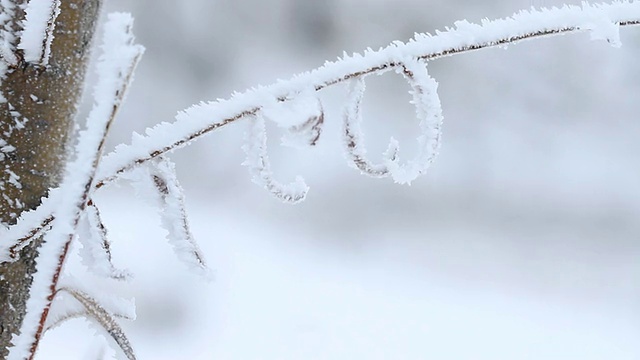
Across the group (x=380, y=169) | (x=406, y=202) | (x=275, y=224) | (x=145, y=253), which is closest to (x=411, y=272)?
(x=406, y=202)

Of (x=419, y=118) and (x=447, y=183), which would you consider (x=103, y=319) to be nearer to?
(x=419, y=118)

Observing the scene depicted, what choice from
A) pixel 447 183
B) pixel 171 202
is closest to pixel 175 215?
pixel 171 202

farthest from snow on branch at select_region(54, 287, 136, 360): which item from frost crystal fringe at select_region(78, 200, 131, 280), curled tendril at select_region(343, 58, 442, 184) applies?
curled tendril at select_region(343, 58, 442, 184)

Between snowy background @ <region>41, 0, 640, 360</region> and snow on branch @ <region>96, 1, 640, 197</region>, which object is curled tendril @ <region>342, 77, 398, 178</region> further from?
snowy background @ <region>41, 0, 640, 360</region>

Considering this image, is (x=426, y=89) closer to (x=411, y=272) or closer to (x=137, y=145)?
(x=137, y=145)

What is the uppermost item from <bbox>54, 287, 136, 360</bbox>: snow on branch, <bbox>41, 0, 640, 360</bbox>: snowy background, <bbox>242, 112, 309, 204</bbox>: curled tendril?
<bbox>41, 0, 640, 360</bbox>: snowy background

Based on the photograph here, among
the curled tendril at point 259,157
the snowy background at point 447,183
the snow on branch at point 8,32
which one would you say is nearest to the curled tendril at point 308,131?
the curled tendril at point 259,157
